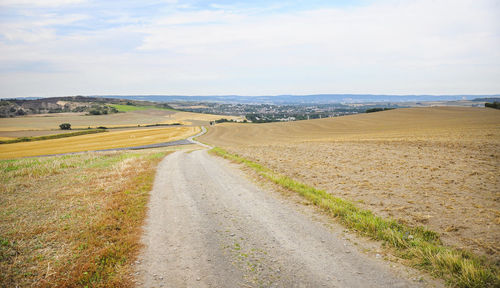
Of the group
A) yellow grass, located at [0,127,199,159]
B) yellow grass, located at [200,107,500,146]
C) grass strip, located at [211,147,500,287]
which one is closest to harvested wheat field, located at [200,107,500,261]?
grass strip, located at [211,147,500,287]

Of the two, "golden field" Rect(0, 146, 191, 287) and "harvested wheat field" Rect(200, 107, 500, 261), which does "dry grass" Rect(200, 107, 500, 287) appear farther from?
"golden field" Rect(0, 146, 191, 287)

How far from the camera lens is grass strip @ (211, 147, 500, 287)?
4801 millimetres

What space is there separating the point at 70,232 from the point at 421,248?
9.66m

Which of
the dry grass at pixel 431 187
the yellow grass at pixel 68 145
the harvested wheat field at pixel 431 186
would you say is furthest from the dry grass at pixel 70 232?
the yellow grass at pixel 68 145

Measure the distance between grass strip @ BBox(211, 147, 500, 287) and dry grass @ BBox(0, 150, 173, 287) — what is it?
21.0 feet

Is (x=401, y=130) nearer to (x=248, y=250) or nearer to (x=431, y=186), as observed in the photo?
(x=431, y=186)

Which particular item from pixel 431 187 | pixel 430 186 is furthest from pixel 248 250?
pixel 430 186

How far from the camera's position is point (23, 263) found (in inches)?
227

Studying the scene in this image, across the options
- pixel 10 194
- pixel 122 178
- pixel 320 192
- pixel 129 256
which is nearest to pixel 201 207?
pixel 129 256

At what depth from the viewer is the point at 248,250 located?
6.44 metres

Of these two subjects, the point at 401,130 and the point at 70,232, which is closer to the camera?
the point at 70,232

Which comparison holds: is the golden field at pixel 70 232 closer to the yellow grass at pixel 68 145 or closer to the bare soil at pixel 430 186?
the bare soil at pixel 430 186

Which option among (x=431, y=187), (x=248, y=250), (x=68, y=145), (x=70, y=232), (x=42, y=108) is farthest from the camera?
(x=42, y=108)

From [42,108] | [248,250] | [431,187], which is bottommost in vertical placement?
[248,250]
